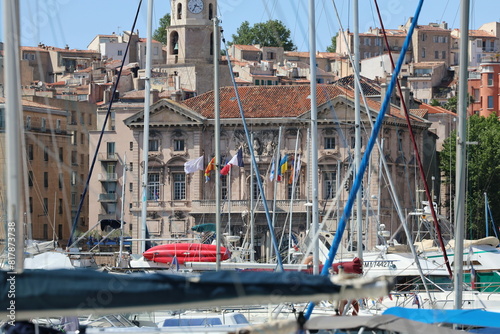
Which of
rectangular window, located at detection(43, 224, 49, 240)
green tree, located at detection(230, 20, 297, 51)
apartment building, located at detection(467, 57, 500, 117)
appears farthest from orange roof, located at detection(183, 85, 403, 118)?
green tree, located at detection(230, 20, 297, 51)

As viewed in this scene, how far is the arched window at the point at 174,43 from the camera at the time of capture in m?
101

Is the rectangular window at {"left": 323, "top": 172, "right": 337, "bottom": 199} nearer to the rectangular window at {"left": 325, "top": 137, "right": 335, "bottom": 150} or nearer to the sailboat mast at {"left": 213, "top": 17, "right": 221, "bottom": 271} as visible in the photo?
the rectangular window at {"left": 325, "top": 137, "right": 335, "bottom": 150}

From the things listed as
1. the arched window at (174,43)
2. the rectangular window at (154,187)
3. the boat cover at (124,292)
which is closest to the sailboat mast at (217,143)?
the boat cover at (124,292)

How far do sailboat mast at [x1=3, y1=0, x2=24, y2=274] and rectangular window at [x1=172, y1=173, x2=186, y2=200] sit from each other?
55.2 metres

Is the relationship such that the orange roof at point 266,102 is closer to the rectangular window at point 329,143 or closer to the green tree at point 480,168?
the rectangular window at point 329,143

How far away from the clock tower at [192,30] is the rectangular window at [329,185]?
104 ft

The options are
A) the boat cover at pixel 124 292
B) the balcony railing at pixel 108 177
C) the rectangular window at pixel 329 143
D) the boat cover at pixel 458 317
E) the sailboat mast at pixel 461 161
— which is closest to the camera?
the boat cover at pixel 124 292

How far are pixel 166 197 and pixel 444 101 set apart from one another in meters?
52.7

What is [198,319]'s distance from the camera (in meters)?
20.5

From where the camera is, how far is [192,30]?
98.6 meters

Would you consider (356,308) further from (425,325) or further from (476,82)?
(476,82)

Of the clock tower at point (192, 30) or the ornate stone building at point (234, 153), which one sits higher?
the clock tower at point (192, 30)

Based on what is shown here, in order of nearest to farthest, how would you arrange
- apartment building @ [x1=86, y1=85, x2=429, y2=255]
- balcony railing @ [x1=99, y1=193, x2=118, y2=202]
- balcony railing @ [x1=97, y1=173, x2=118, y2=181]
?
apartment building @ [x1=86, y1=85, x2=429, y2=255] < balcony railing @ [x1=99, y1=193, x2=118, y2=202] < balcony railing @ [x1=97, y1=173, x2=118, y2=181]

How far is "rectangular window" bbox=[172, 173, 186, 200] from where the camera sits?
2731 inches
